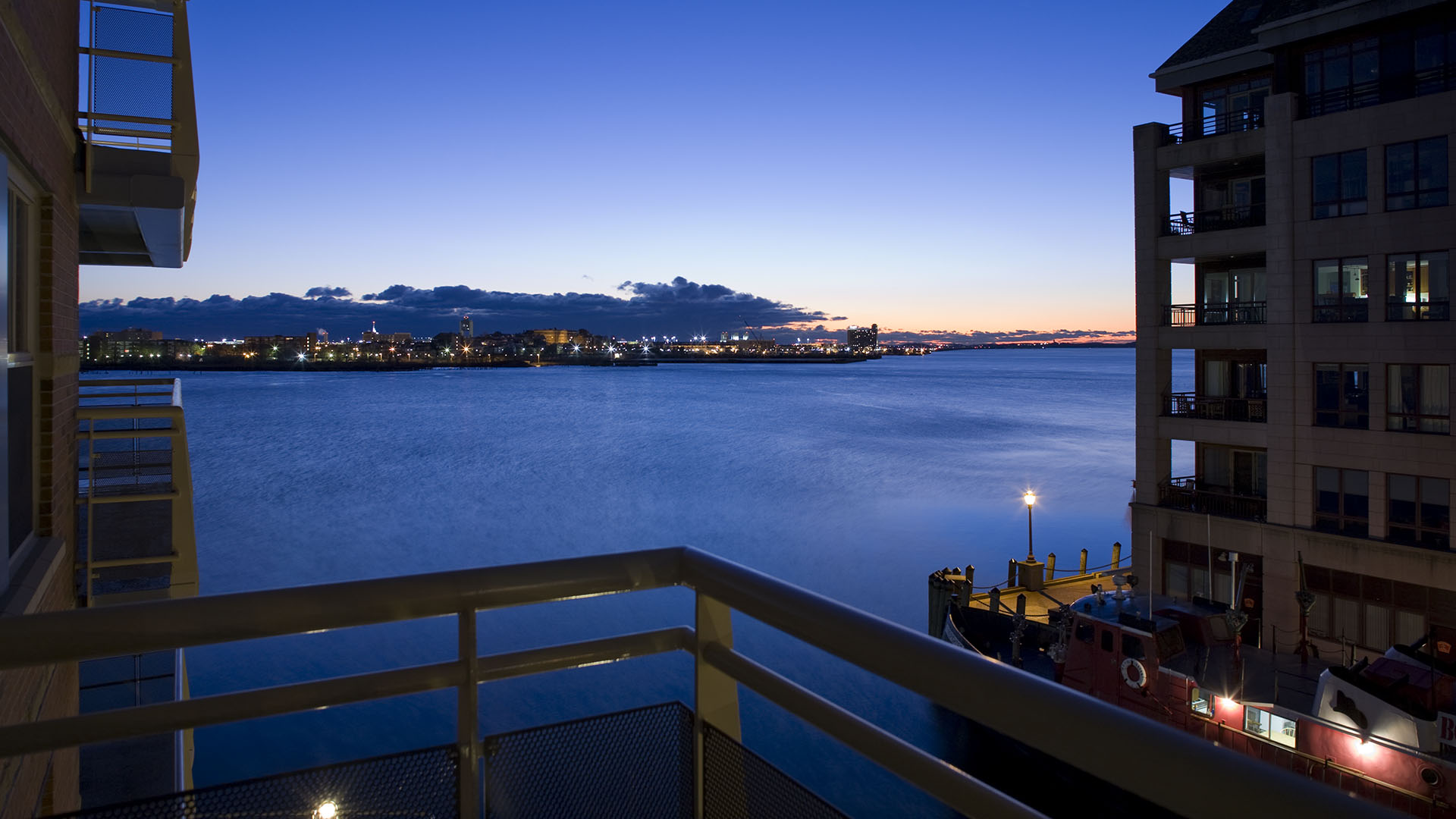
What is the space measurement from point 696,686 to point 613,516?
43.8m

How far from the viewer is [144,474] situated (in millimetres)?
8773

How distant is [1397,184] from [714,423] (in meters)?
78.8

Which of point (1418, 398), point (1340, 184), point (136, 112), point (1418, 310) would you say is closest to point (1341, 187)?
point (1340, 184)

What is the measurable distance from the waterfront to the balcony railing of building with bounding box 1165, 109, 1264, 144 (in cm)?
1429

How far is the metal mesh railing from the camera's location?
186cm

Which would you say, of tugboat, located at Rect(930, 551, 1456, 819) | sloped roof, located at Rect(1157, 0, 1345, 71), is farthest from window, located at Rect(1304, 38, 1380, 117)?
tugboat, located at Rect(930, 551, 1456, 819)

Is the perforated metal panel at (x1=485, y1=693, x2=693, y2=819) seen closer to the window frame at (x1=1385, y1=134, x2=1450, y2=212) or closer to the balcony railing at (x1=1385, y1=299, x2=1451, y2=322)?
the balcony railing at (x1=1385, y1=299, x2=1451, y2=322)

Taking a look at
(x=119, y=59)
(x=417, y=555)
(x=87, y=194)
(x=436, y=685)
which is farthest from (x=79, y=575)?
(x=417, y=555)

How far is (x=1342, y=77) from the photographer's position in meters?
17.9

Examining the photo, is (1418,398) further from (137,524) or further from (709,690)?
(137,524)

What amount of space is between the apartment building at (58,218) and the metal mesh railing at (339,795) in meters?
1.15

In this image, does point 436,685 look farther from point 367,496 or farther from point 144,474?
point 367,496

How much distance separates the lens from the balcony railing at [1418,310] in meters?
16.5

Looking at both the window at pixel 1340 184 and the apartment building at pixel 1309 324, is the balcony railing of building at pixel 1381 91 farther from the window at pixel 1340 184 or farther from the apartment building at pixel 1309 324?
the window at pixel 1340 184
